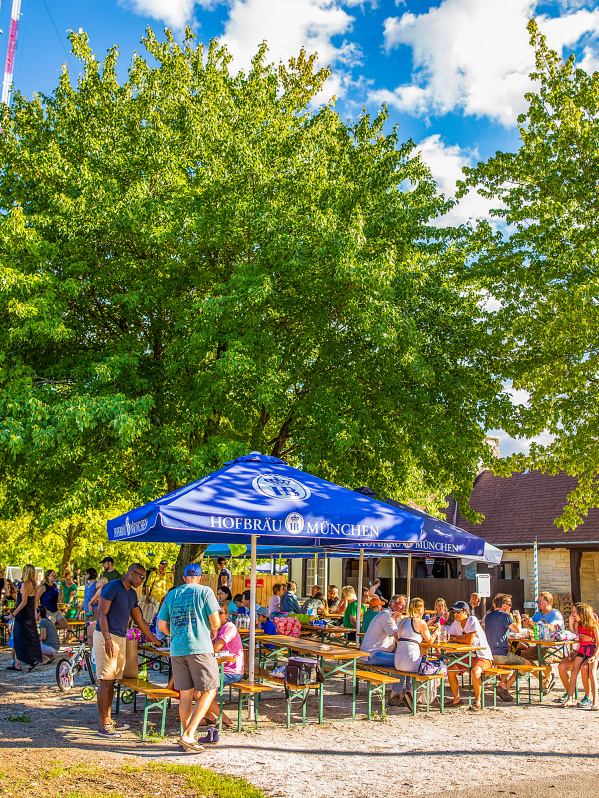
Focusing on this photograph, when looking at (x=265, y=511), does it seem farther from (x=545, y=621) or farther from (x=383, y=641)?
(x=545, y=621)

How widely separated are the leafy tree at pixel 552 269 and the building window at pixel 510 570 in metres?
12.5

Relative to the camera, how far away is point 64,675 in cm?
988

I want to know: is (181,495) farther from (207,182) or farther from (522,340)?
(522,340)

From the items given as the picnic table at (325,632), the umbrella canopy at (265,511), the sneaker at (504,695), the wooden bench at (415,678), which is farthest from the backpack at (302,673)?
the picnic table at (325,632)

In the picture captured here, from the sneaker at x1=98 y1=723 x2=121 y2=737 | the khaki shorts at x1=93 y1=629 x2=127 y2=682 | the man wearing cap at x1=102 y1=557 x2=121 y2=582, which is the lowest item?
the sneaker at x1=98 y1=723 x2=121 y2=737

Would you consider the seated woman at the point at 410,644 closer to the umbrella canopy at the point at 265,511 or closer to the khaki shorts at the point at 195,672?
the umbrella canopy at the point at 265,511

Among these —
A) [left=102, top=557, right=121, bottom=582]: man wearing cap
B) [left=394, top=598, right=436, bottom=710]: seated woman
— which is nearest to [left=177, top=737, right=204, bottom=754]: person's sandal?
[left=394, top=598, right=436, bottom=710]: seated woman

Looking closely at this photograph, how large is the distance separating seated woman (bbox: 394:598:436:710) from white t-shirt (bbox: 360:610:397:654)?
1.25 feet

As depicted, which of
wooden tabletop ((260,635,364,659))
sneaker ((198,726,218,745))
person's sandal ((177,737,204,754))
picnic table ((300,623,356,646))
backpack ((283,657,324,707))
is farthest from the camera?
picnic table ((300,623,356,646))

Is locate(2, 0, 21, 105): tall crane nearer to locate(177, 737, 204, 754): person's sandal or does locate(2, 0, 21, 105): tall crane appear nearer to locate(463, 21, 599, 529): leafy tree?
locate(463, 21, 599, 529): leafy tree

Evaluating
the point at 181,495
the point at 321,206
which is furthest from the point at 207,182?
the point at 181,495

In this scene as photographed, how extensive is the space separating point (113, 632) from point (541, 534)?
22.0m

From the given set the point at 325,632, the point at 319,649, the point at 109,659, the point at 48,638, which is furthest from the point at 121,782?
the point at 48,638

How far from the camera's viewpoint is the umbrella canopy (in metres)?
7.18
